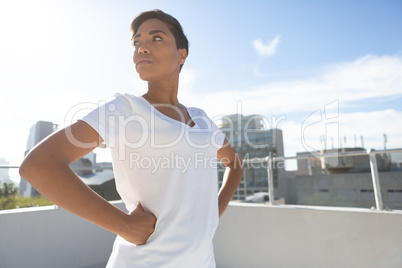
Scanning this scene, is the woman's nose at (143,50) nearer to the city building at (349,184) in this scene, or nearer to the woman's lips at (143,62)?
the woman's lips at (143,62)

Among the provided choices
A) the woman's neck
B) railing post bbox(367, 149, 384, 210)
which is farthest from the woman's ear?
railing post bbox(367, 149, 384, 210)

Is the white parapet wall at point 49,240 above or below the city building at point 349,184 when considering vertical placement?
above

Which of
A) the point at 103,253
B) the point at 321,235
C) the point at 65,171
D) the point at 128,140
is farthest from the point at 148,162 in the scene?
the point at 103,253

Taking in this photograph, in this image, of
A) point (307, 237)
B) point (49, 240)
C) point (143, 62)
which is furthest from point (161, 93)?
point (49, 240)

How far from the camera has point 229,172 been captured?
111 centimetres

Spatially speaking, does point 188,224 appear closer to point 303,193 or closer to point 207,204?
point 207,204

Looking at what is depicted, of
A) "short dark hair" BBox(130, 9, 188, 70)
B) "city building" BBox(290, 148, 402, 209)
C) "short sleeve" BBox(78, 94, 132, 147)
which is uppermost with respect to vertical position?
"short dark hair" BBox(130, 9, 188, 70)

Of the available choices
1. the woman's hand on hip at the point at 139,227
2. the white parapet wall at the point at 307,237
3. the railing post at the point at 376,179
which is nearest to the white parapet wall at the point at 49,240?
the white parapet wall at the point at 307,237

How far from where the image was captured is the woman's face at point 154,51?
79 cm

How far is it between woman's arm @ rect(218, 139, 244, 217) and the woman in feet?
0.81

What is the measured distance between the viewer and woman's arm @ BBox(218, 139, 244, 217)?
1.01 m

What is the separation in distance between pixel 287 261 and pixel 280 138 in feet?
192

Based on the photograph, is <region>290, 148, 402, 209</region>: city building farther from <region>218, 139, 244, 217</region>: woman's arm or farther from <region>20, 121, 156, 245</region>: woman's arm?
<region>20, 121, 156, 245</region>: woman's arm

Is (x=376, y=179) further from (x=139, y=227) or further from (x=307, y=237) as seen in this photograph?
(x=139, y=227)
